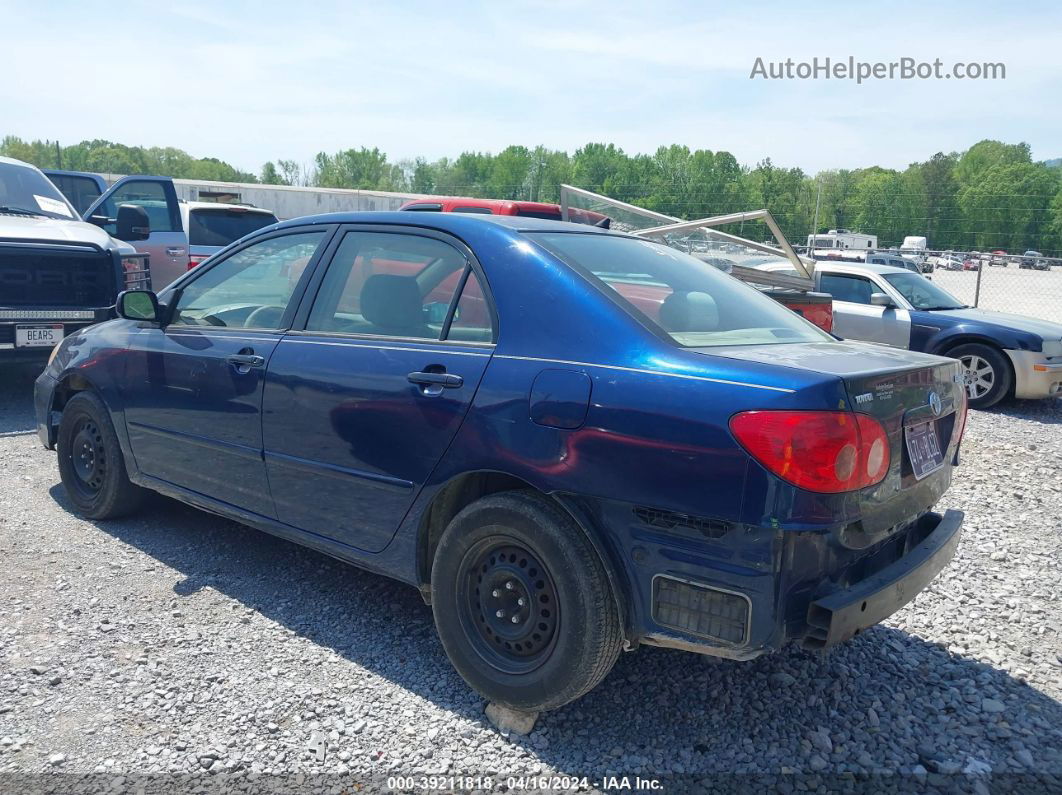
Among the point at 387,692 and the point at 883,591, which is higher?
the point at 883,591

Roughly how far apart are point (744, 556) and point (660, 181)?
46555 millimetres

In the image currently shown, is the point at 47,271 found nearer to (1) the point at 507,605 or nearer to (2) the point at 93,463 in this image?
(2) the point at 93,463

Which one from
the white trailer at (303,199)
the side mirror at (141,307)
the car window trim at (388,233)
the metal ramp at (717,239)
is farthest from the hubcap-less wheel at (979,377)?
the white trailer at (303,199)

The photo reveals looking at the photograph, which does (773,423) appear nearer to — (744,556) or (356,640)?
(744,556)

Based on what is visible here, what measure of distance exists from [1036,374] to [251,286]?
8303 millimetres

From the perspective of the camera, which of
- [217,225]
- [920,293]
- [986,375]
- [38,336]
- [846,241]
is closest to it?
[38,336]

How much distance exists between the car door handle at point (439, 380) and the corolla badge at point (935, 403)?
161cm

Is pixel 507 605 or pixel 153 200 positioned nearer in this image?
pixel 507 605

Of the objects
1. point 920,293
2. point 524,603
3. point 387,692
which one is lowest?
point 387,692

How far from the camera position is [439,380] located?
3.03 metres

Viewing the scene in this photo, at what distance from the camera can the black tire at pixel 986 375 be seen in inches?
360

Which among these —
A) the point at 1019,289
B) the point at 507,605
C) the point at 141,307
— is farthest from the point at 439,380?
the point at 1019,289

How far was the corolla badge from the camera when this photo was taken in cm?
287

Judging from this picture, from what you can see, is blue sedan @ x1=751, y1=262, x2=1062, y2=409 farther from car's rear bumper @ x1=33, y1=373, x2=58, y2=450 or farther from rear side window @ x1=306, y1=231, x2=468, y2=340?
car's rear bumper @ x1=33, y1=373, x2=58, y2=450
